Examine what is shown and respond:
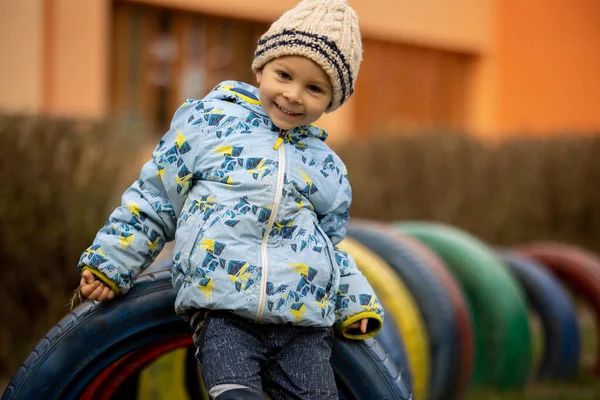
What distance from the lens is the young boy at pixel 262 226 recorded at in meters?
2.29

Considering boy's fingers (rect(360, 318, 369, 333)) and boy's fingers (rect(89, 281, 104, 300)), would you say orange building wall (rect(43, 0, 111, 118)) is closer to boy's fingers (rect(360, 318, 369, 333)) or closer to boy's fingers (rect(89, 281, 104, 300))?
boy's fingers (rect(89, 281, 104, 300))

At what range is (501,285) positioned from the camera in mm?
5188

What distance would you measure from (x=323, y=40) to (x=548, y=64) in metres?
13.9

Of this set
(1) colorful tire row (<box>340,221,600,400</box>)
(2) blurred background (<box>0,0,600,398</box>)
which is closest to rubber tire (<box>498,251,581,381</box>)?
(1) colorful tire row (<box>340,221,600,400</box>)

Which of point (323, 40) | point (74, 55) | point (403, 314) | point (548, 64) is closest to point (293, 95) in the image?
point (323, 40)

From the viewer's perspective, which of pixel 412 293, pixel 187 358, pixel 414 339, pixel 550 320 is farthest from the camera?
pixel 550 320

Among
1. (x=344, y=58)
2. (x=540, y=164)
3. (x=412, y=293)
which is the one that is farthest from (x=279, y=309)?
(x=540, y=164)

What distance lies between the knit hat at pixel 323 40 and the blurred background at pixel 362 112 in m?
2.86

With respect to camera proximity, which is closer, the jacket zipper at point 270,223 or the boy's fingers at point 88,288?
the jacket zipper at point 270,223

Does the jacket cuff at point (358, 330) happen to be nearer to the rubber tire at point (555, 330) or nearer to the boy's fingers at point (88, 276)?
the boy's fingers at point (88, 276)

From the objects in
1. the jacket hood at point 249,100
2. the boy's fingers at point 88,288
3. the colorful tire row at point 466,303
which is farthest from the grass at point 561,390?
the boy's fingers at point 88,288

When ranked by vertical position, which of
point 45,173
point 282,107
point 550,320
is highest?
point 282,107

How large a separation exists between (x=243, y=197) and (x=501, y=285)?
10.5 ft

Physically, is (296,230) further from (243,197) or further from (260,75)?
(260,75)
